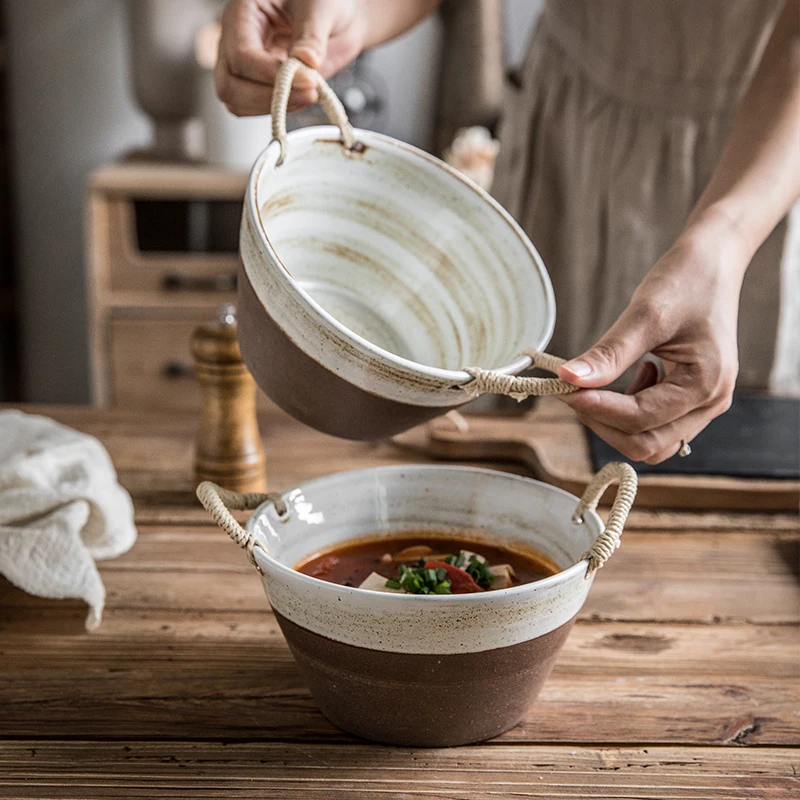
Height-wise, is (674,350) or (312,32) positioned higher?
(312,32)

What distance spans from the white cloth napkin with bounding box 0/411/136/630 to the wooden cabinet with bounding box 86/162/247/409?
1.41 m

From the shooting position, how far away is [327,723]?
71 cm

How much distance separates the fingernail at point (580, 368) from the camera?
68cm

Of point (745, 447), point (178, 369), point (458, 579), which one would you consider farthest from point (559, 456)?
point (178, 369)

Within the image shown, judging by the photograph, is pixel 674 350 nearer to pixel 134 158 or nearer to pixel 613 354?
pixel 613 354

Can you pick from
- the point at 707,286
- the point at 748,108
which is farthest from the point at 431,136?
the point at 707,286

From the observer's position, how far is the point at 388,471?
83cm

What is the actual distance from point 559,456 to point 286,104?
1.85ft

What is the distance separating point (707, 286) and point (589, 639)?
0.32m

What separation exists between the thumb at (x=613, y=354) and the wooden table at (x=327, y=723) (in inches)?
10.0

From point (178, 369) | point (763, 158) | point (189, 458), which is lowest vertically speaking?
point (178, 369)

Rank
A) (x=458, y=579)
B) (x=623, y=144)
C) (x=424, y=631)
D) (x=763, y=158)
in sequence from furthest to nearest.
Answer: (x=623, y=144) → (x=763, y=158) → (x=458, y=579) → (x=424, y=631)

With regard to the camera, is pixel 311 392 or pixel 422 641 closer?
pixel 422 641

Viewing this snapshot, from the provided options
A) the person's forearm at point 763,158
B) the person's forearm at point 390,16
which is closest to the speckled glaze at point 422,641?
the person's forearm at point 763,158
